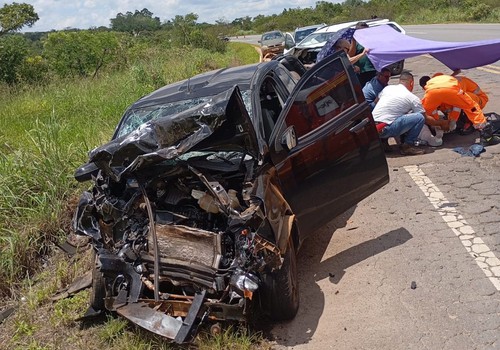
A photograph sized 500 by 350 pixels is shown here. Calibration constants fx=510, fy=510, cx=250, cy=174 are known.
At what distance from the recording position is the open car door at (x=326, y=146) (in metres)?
4.00

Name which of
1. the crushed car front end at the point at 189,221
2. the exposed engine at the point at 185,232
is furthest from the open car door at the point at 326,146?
the exposed engine at the point at 185,232

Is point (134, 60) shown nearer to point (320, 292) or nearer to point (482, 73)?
point (482, 73)

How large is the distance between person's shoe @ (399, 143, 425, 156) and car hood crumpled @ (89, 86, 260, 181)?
408 cm

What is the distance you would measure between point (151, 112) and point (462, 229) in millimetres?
3121

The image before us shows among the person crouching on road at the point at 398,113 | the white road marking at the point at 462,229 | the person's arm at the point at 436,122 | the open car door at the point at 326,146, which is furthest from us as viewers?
the person's arm at the point at 436,122

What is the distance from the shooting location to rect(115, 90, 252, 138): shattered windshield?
453cm

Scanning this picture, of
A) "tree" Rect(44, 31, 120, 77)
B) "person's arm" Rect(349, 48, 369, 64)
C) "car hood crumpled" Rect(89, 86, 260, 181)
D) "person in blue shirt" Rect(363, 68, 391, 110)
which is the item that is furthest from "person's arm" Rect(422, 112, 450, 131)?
"tree" Rect(44, 31, 120, 77)

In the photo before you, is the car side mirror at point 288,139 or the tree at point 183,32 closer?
the car side mirror at point 288,139

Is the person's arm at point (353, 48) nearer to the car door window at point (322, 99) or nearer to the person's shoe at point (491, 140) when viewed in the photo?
the person's shoe at point (491, 140)

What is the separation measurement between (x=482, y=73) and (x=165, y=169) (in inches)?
391

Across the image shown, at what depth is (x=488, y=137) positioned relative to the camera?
696 centimetres

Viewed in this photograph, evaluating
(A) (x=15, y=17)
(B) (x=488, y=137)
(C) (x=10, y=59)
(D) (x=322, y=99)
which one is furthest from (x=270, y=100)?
(A) (x=15, y=17)

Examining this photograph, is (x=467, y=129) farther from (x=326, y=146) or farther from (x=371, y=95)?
(x=326, y=146)

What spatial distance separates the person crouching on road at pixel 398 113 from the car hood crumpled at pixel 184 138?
12.5 feet
